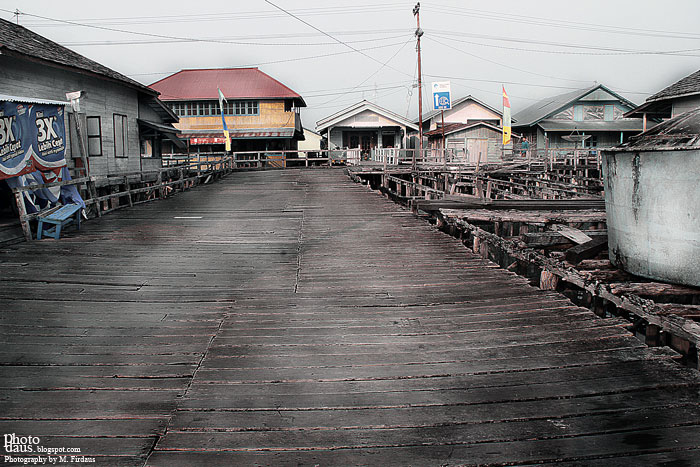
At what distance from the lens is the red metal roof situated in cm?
3881

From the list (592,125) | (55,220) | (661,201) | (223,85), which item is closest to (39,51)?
(55,220)

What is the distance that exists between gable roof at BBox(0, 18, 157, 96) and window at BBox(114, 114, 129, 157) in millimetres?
1923

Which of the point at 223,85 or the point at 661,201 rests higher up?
the point at 223,85

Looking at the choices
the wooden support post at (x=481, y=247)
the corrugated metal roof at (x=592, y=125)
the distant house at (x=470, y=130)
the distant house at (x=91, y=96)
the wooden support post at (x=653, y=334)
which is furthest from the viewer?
the corrugated metal roof at (x=592, y=125)

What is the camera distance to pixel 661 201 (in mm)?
6031

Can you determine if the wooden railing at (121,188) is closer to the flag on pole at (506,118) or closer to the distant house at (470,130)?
the flag on pole at (506,118)

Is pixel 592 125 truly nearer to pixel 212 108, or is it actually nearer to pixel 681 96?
pixel 681 96

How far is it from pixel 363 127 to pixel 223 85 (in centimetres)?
1191

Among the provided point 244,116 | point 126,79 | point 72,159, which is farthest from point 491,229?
point 244,116

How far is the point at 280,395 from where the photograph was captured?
132 inches

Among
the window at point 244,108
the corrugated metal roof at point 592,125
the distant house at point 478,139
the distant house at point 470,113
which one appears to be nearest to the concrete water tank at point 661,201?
the distant house at point 478,139

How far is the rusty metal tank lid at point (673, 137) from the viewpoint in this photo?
5777 mm

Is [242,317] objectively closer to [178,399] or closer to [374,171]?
[178,399]

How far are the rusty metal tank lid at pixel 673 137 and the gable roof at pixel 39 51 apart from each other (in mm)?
14044
